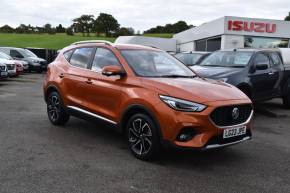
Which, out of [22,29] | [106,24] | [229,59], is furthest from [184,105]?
[22,29]

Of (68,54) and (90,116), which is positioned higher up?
(68,54)

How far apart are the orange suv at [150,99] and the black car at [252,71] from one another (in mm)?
2653

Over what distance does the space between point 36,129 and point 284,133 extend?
16.4 ft

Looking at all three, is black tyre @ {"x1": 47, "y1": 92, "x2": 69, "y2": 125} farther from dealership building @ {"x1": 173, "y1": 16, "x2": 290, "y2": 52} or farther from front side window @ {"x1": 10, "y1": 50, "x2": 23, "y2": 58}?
front side window @ {"x1": 10, "y1": 50, "x2": 23, "y2": 58}

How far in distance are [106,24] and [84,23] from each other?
10156 millimetres

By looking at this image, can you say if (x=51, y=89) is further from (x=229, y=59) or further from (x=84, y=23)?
(x=84, y=23)

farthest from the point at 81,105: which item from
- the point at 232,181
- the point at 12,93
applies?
the point at 12,93

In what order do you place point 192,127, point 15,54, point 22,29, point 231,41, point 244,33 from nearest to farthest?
point 192,127 → point 231,41 → point 244,33 → point 15,54 → point 22,29

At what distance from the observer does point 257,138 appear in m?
7.51

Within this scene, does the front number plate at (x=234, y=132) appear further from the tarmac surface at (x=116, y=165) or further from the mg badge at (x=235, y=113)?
the tarmac surface at (x=116, y=165)

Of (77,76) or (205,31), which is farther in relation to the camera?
(205,31)

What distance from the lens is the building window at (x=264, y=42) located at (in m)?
26.4

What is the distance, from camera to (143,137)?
5.67m

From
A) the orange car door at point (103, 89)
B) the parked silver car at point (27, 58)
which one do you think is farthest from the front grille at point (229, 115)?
the parked silver car at point (27, 58)
